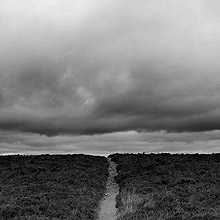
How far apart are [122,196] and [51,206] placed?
4506 mm

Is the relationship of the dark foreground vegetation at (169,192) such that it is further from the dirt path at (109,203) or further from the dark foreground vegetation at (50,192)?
the dark foreground vegetation at (50,192)

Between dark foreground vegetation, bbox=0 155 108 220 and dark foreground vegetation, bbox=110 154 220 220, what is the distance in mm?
1901

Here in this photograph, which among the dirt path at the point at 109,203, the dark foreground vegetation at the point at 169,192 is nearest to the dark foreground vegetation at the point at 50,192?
the dirt path at the point at 109,203

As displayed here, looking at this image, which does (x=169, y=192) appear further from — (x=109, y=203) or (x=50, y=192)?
(x=50, y=192)

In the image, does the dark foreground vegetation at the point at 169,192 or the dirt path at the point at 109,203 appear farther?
the dirt path at the point at 109,203

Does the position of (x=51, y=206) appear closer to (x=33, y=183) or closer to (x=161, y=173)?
(x=33, y=183)

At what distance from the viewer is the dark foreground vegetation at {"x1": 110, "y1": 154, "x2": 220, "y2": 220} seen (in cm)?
1670

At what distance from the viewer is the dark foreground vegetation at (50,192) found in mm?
16766

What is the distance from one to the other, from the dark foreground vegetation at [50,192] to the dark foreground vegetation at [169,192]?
1.90 m

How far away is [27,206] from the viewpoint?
687 inches

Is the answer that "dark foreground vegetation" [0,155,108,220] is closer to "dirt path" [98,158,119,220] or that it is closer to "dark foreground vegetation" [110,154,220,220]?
"dirt path" [98,158,119,220]

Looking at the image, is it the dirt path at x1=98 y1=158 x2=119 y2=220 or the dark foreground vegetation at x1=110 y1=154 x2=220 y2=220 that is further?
the dirt path at x1=98 y1=158 x2=119 y2=220

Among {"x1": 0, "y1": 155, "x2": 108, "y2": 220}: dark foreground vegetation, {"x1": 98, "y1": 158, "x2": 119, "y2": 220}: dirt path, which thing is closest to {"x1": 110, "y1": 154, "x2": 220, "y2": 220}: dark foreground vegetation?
{"x1": 98, "y1": 158, "x2": 119, "y2": 220}: dirt path

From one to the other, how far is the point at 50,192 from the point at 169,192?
7106mm
